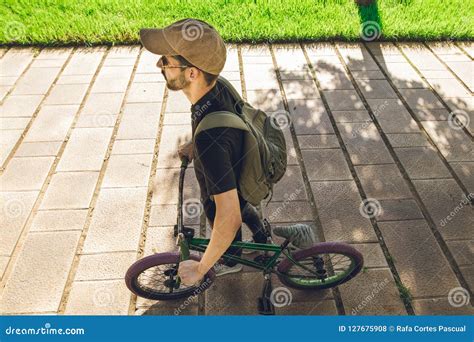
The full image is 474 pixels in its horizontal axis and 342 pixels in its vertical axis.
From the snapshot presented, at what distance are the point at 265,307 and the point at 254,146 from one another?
1.56 metres

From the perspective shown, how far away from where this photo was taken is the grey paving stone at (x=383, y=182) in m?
4.46

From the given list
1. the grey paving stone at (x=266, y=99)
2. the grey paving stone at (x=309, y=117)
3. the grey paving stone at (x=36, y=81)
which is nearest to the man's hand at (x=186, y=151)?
the grey paving stone at (x=309, y=117)

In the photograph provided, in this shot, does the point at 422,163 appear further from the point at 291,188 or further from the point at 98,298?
the point at 98,298

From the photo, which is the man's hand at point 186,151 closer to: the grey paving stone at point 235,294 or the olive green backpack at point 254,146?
the olive green backpack at point 254,146

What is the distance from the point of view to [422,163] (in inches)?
190

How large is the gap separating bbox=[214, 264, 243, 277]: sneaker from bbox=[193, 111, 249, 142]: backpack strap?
5.41 ft

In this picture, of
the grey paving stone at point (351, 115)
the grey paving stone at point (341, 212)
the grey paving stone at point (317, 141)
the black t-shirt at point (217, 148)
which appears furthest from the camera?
the grey paving stone at point (351, 115)

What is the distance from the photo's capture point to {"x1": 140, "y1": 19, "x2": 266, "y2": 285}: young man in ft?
7.54

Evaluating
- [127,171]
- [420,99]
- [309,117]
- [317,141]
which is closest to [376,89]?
[420,99]

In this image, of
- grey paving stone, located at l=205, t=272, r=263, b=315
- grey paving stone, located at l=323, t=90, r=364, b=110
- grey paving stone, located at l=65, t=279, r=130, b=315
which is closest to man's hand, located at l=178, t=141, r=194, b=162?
grey paving stone, located at l=205, t=272, r=263, b=315

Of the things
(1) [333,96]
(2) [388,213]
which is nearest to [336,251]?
(2) [388,213]

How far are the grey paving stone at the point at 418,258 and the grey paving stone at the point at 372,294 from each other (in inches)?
6.4

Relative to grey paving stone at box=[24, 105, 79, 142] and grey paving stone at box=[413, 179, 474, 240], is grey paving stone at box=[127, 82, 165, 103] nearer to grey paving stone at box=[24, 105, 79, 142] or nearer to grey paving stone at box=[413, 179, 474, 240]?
grey paving stone at box=[24, 105, 79, 142]

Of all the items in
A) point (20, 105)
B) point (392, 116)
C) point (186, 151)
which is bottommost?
point (392, 116)
